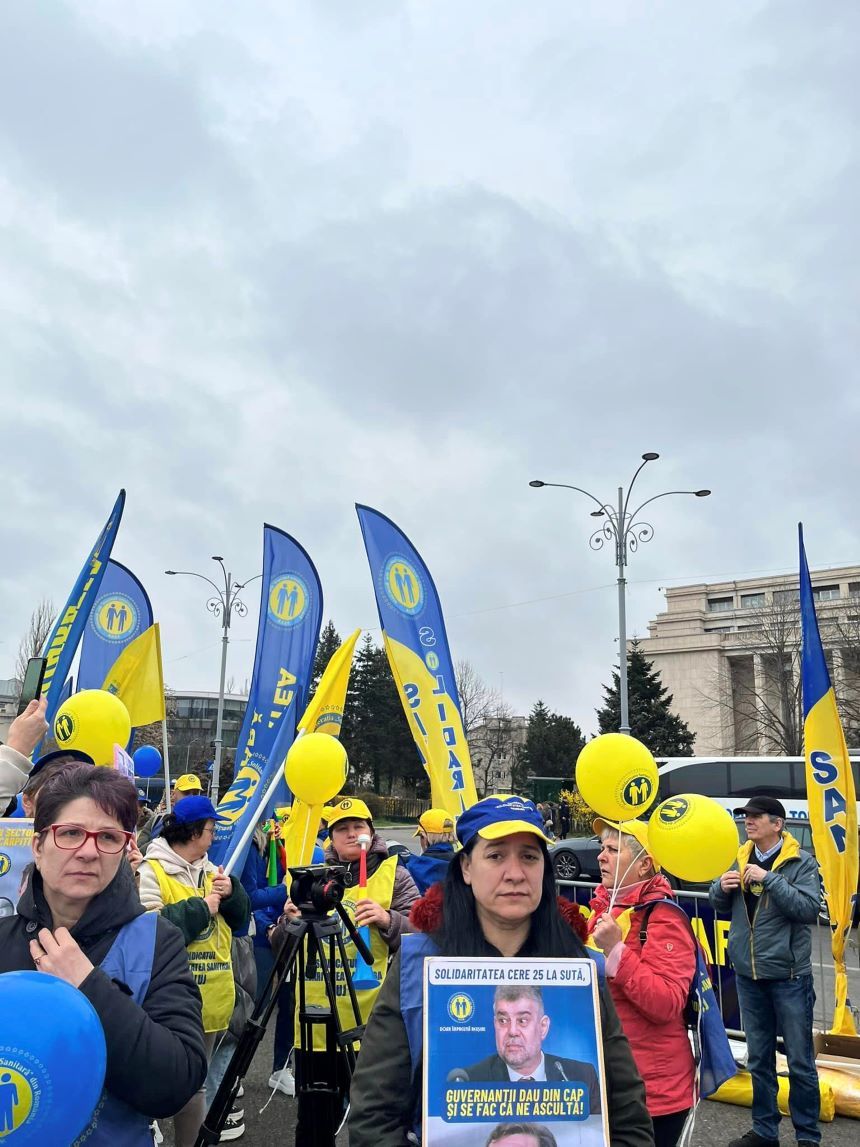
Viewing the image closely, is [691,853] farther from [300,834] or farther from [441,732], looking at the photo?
[441,732]

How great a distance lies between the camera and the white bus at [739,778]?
2073cm

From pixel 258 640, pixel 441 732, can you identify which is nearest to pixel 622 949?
pixel 441 732

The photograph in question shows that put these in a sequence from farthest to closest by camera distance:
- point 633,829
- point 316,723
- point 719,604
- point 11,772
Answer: point 719,604 → point 316,723 → point 633,829 → point 11,772

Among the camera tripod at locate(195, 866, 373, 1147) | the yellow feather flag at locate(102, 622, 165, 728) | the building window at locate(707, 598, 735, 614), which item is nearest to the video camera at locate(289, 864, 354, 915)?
the camera tripod at locate(195, 866, 373, 1147)

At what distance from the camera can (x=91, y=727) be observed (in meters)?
4.75

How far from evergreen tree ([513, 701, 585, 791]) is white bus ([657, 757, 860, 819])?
28880 millimetres

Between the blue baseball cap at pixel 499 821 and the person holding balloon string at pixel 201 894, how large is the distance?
7.18ft

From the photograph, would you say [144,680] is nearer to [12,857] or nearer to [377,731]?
[12,857]

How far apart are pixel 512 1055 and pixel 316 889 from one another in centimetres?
183

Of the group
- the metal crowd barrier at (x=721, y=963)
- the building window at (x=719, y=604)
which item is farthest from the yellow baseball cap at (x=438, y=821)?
the building window at (x=719, y=604)

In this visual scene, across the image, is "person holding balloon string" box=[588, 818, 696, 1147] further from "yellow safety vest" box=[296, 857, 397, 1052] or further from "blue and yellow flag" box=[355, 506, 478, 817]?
"blue and yellow flag" box=[355, 506, 478, 817]

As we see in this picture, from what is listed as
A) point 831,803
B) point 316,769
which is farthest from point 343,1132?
point 831,803

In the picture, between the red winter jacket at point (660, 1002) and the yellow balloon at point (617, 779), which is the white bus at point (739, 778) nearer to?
the yellow balloon at point (617, 779)

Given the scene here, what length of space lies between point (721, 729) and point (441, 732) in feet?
226
